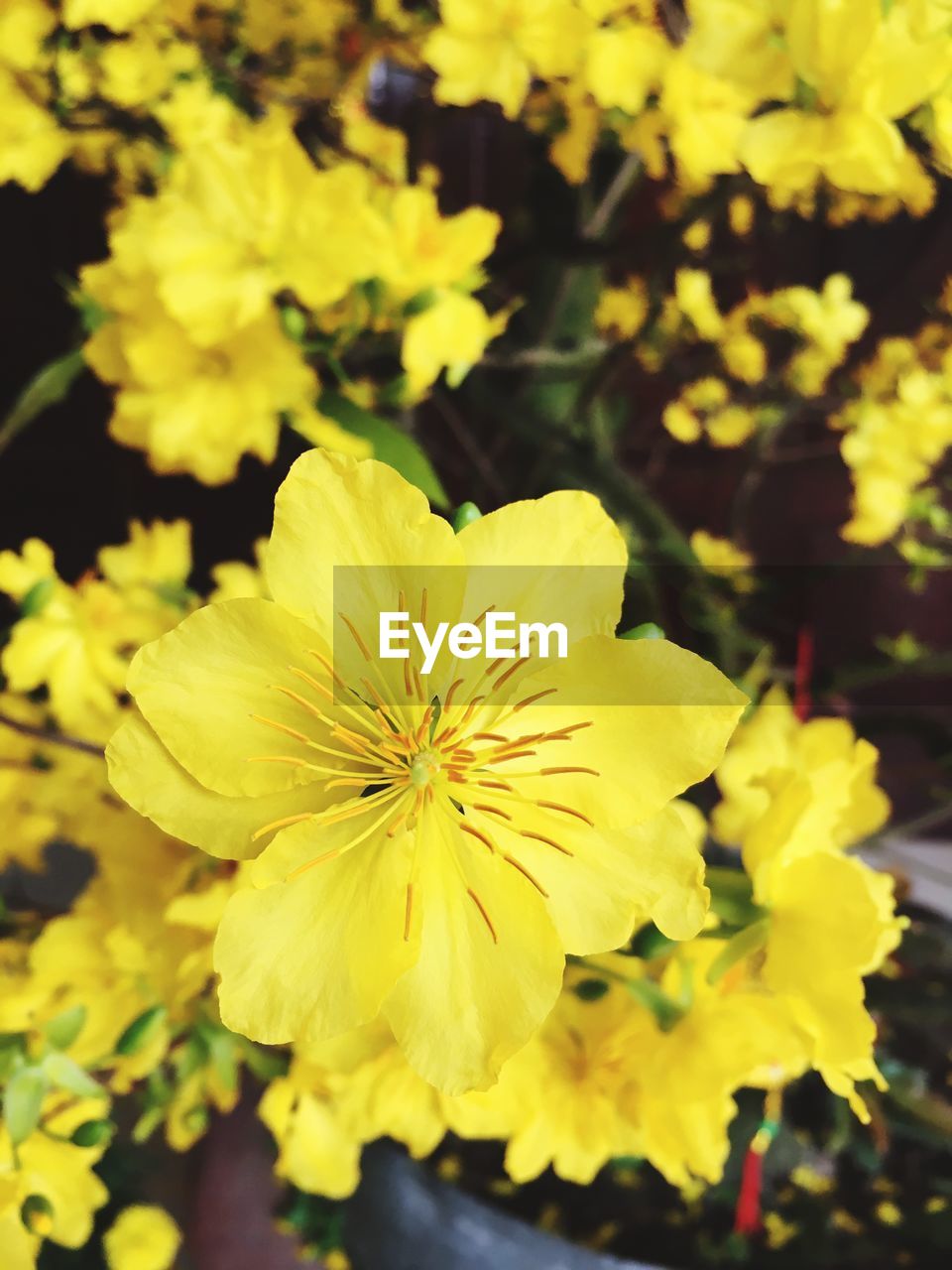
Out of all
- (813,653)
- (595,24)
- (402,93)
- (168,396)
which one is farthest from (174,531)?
(813,653)

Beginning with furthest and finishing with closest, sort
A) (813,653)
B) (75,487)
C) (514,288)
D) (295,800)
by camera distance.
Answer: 1. (813,653)
2. (514,288)
3. (75,487)
4. (295,800)

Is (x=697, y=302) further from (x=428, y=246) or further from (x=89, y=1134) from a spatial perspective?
(x=89, y=1134)

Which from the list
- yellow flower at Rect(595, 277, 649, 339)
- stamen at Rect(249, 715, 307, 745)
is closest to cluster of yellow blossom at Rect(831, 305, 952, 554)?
yellow flower at Rect(595, 277, 649, 339)

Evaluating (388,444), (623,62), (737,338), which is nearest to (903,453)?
(737,338)

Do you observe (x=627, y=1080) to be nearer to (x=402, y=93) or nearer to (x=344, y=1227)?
(x=344, y=1227)

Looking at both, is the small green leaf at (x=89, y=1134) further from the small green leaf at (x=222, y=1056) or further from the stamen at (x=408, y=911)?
the stamen at (x=408, y=911)

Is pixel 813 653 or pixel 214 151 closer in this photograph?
pixel 214 151

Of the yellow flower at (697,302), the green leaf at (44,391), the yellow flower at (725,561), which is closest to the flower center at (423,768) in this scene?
the green leaf at (44,391)
